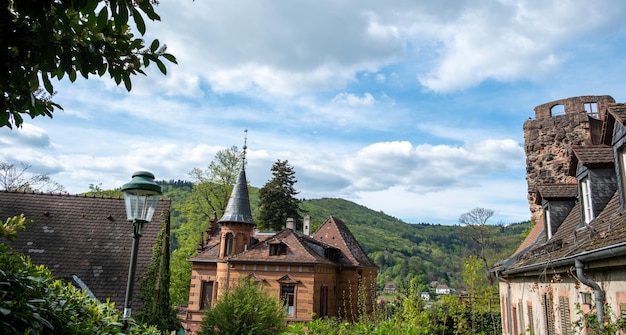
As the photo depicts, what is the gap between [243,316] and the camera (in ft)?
51.0

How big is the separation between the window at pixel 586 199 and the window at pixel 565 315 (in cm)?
200

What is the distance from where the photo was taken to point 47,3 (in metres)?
2.44

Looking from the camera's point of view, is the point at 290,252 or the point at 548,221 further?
the point at 290,252

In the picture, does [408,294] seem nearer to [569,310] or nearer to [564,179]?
[569,310]

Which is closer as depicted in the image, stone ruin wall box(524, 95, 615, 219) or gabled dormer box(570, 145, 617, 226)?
gabled dormer box(570, 145, 617, 226)

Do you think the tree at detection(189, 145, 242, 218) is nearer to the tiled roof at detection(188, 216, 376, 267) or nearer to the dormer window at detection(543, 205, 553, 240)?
the tiled roof at detection(188, 216, 376, 267)

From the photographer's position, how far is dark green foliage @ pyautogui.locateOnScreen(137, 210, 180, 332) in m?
13.9

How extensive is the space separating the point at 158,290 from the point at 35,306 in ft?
40.1

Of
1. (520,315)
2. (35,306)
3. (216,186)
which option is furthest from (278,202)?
(35,306)

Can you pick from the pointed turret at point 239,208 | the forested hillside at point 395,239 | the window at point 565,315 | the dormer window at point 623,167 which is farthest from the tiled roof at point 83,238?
the forested hillside at point 395,239

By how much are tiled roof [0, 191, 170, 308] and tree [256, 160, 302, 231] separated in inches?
1149

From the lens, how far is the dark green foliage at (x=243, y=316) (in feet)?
50.4

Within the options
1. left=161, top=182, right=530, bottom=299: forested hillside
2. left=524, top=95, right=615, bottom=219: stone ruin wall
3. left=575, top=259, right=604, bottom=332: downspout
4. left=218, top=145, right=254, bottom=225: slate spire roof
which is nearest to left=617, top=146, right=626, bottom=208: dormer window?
left=575, top=259, right=604, bottom=332: downspout

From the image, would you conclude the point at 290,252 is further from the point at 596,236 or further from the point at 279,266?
the point at 596,236
